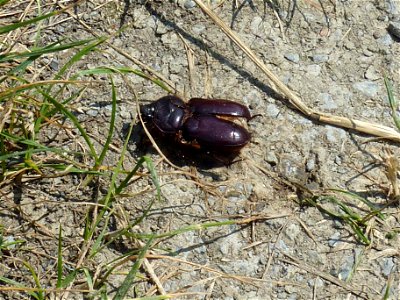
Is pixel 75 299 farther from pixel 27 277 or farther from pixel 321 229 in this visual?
pixel 321 229

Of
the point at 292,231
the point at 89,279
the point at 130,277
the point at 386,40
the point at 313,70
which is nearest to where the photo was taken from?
the point at 130,277

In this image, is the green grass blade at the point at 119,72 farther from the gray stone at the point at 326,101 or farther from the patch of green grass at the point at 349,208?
the patch of green grass at the point at 349,208

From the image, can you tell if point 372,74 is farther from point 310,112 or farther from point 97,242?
point 97,242

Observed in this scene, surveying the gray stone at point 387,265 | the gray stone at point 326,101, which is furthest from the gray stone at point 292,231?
the gray stone at point 326,101

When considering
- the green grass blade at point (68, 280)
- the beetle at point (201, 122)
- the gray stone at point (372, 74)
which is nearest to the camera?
the green grass blade at point (68, 280)

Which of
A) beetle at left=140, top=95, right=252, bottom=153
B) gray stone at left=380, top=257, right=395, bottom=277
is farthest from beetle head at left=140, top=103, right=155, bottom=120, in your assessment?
gray stone at left=380, top=257, right=395, bottom=277

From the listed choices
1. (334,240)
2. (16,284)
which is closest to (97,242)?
(16,284)

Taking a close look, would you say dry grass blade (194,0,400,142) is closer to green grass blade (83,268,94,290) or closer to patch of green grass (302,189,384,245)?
patch of green grass (302,189,384,245)
